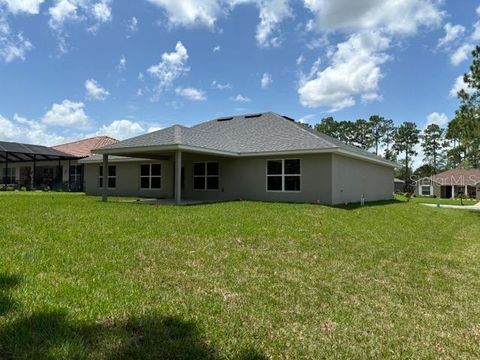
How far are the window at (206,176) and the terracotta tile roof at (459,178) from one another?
49.1 metres

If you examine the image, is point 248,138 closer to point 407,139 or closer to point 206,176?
point 206,176

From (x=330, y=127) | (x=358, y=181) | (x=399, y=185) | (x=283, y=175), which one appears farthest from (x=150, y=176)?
(x=399, y=185)

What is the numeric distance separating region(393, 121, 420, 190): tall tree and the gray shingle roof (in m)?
55.8

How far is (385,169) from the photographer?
2592cm

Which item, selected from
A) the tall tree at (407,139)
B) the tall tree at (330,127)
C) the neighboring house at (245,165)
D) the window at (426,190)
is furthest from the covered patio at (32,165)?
the tall tree at (407,139)

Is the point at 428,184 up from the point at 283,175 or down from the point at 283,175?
up

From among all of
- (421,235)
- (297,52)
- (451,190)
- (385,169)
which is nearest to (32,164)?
(297,52)

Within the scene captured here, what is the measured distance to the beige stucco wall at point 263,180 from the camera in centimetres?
1680

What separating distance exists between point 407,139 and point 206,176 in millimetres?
63680

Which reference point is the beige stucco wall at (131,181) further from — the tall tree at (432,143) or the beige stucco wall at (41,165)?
the tall tree at (432,143)

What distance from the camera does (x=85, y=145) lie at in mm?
35938

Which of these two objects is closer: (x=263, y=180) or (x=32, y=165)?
(x=263, y=180)

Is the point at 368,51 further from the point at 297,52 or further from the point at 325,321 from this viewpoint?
the point at 325,321

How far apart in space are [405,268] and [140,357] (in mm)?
5352
